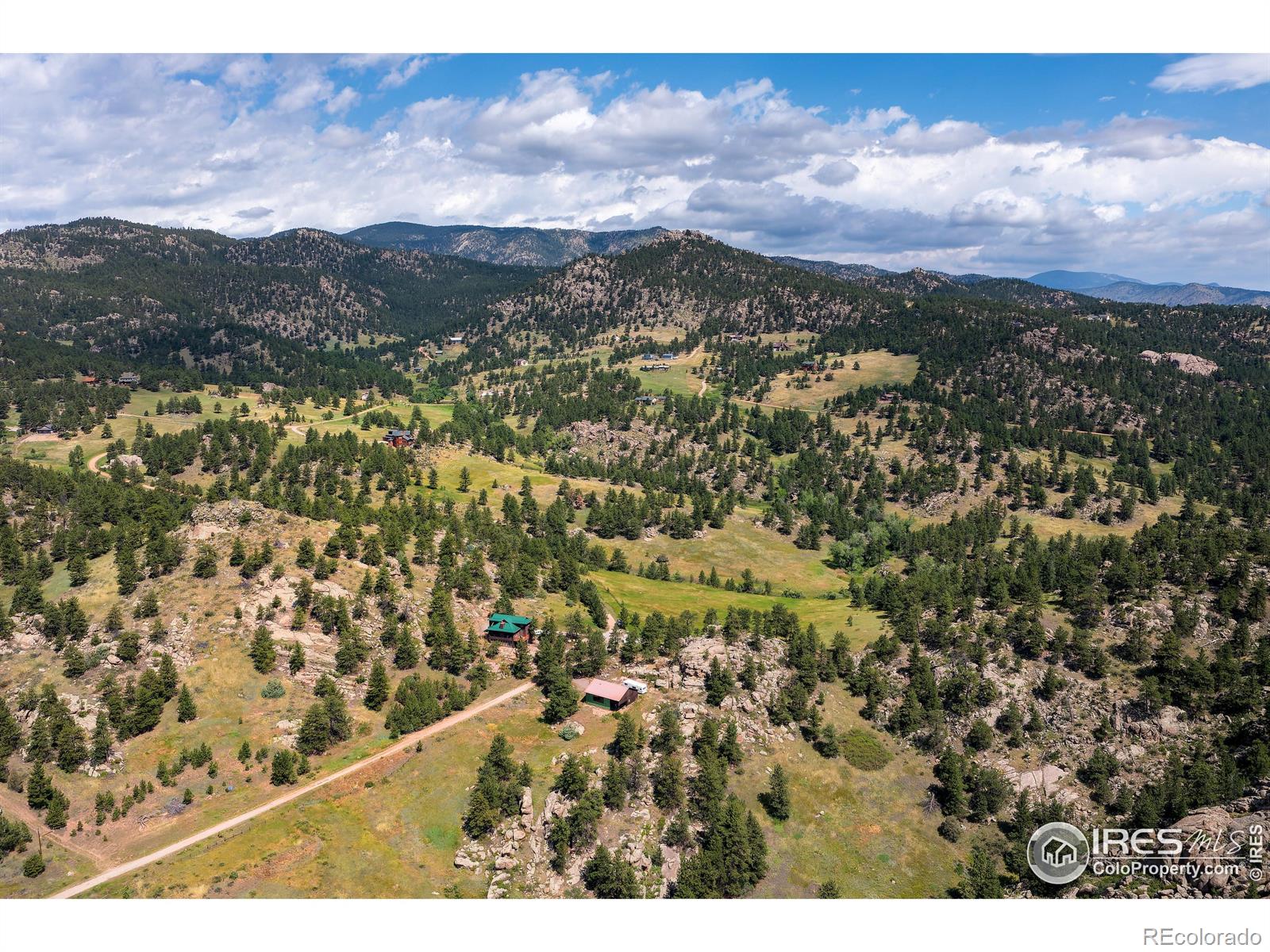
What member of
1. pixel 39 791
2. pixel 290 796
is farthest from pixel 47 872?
pixel 290 796

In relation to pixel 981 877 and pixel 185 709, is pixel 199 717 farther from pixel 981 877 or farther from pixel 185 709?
pixel 981 877

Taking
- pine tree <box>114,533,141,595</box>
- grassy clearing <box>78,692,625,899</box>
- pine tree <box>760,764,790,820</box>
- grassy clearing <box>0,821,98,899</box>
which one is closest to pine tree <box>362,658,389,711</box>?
grassy clearing <box>78,692,625,899</box>

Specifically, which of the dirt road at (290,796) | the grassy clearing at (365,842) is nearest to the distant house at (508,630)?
the dirt road at (290,796)

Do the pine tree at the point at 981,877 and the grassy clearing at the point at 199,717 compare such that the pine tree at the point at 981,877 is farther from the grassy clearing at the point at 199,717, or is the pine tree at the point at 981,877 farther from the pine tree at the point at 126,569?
the pine tree at the point at 126,569

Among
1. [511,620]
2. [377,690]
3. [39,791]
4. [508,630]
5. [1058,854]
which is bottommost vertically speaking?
[1058,854]

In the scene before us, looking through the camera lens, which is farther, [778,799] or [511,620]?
[511,620]

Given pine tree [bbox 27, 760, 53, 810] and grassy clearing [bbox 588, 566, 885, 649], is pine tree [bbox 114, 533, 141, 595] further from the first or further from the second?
grassy clearing [bbox 588, 566, 885, 649]

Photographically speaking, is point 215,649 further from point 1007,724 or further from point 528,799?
point 1007,724

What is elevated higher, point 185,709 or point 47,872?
point 185,709
